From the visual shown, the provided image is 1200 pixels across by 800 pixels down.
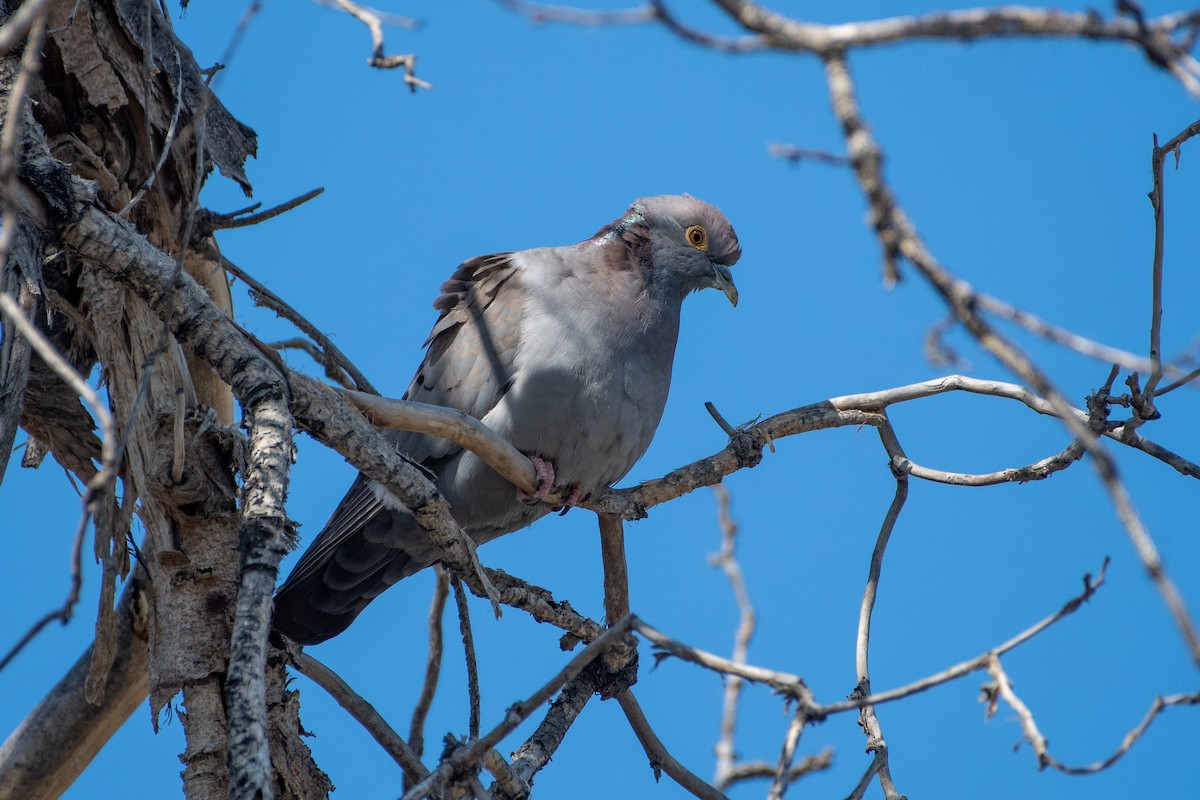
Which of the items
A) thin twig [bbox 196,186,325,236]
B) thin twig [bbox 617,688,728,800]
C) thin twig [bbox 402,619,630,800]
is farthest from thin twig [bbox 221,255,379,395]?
thin twig [bbox 402,619,630,800]

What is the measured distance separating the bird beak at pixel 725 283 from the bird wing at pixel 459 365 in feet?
3.68

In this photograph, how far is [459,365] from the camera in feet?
18.6

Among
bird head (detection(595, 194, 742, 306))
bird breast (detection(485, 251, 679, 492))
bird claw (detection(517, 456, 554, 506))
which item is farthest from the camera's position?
bird head (detection(595, 194, 742, 306))

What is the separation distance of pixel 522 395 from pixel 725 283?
1.46m

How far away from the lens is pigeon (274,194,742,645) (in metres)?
5.29

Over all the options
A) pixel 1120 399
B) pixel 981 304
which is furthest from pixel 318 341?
pixel 981 304

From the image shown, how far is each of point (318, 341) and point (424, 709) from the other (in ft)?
6.34

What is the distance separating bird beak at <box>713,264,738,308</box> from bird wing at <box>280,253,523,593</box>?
1123 millimetres

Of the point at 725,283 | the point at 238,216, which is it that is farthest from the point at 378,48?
the point at 725,283

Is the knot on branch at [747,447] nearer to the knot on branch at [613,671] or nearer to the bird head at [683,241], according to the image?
the knot on branch at [613,671]

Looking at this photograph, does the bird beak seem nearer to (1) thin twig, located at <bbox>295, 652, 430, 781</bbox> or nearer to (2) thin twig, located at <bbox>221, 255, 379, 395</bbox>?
(2) thin twig, located at <bbox>221, 255, 379, 395</bbox>

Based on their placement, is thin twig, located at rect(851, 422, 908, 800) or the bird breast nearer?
thin twig, located at rect(851, 422, 908, 800)

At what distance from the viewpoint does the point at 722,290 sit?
6160 mm

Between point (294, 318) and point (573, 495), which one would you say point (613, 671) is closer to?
point (573, 495)
